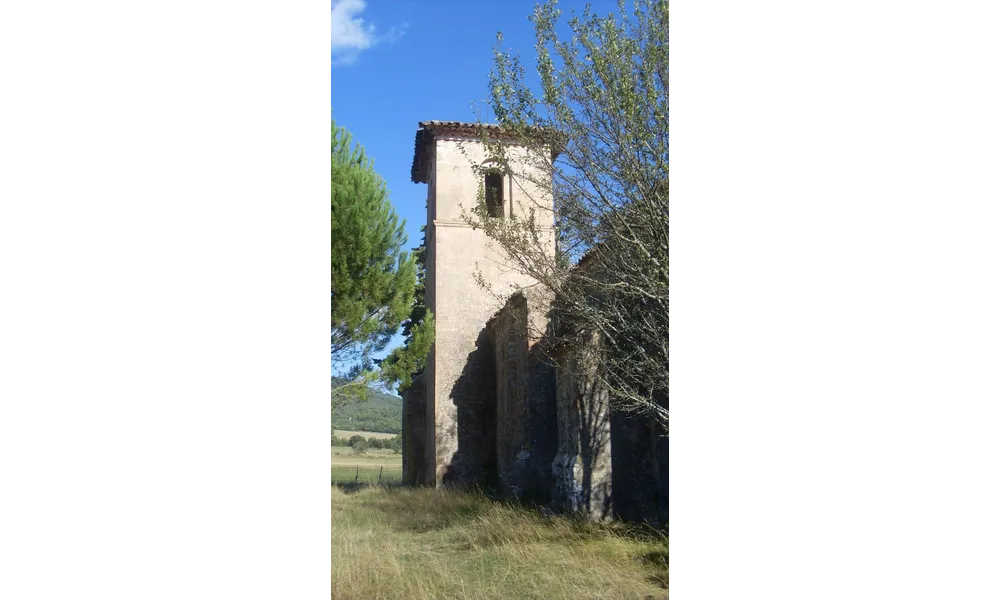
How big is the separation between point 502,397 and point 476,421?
50.3 inches

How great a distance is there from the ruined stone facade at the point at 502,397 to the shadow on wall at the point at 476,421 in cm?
2

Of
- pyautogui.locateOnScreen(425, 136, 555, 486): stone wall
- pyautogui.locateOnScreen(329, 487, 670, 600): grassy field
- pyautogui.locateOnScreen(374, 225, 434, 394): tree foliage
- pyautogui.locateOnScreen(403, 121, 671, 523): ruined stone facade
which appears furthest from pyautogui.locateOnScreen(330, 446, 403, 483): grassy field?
pyautogui.locateOnScreen(329, 487, 670, 600): grassy field

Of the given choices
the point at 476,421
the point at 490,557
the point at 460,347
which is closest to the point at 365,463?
the point at 476,421

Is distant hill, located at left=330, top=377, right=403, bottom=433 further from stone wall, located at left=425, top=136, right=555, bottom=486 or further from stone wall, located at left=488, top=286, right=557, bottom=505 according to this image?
stone wall, located at left=488, top=286, right=557, bottom=505

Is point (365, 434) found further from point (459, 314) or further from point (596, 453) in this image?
point (596, 453)

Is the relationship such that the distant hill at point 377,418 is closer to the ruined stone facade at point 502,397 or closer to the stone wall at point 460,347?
the ruined stone facade at point 502,397

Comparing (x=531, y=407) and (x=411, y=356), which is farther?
(x=411, y=356)

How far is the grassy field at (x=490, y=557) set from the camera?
5988 millimetres

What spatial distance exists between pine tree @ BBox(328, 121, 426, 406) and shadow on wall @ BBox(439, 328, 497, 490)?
2263 mm

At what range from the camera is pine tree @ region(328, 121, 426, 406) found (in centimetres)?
1121

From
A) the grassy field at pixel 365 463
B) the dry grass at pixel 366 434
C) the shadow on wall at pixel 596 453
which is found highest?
the shadow on wall at pixel 596 453

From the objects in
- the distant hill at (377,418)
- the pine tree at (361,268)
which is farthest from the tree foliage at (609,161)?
the distant hill at (377,418)

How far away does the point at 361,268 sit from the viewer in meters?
11.5

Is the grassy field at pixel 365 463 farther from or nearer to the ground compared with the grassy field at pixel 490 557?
nearer to the ground
